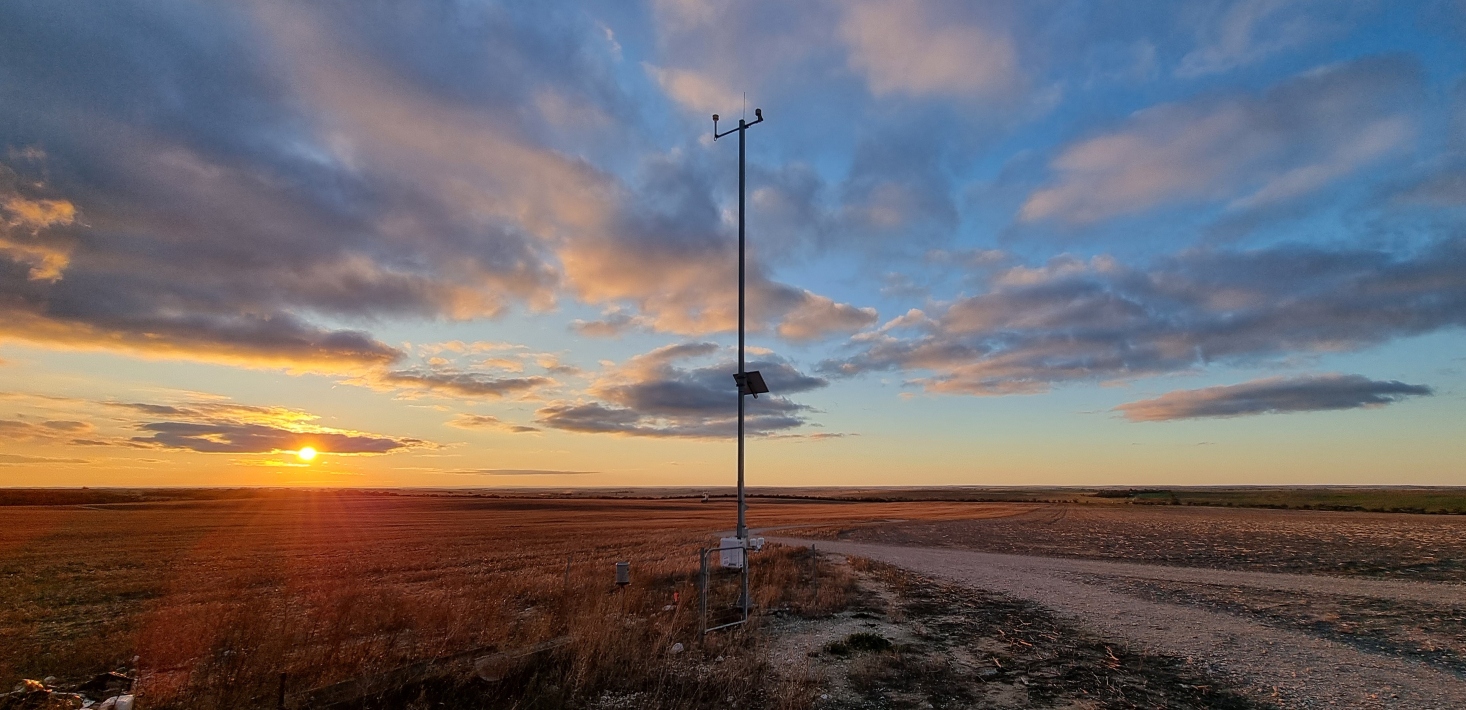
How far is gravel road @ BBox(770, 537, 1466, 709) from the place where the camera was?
395 inches

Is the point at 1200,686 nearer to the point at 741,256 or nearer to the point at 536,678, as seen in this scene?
the point at 536,678

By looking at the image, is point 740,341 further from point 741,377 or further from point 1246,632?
point 1246,632

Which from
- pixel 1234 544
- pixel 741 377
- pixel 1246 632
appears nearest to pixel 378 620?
pixel 741 377

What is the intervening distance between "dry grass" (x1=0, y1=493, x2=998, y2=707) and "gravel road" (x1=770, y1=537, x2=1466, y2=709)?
657 centimetres

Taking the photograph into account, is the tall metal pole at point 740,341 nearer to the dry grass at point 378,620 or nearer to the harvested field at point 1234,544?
the dry grass at point 378,620

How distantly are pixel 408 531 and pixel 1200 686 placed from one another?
54.7 metres

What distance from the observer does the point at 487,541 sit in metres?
41.9

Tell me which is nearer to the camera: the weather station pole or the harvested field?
the weather station pole

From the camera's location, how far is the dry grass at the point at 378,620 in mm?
8875

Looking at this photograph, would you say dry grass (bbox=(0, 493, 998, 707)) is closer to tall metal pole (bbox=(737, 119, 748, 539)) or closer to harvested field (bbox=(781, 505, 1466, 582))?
tall metal pole (bbox=(737, 119, 748, 539))

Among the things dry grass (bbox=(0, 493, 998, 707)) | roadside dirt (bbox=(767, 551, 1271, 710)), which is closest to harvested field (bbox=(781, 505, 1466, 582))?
dry grass (bbox=(0, 493, 998, 707))

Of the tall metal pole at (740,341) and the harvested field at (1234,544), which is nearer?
the tall metal pole at (740,341)

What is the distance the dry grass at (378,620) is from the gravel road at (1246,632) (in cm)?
657

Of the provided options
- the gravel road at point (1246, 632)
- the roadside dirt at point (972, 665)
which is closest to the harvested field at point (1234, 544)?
the gravel road at point (1246, 632)
